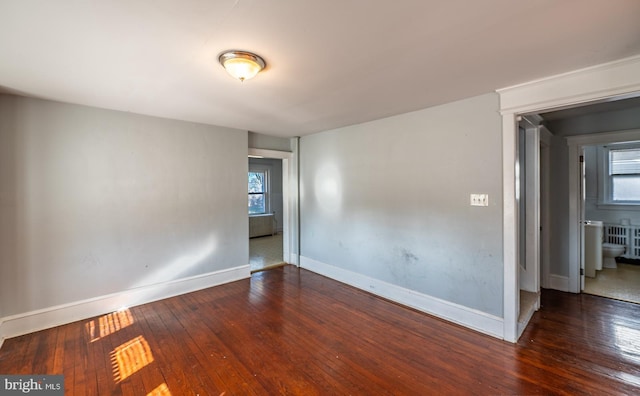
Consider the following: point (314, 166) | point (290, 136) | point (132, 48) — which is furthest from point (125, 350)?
point (290, 136)

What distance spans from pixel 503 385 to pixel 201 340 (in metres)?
2.54

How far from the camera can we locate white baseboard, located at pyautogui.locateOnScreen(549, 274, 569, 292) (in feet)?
11.9

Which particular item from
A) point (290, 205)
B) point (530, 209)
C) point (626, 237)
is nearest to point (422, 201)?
point (530, 209)

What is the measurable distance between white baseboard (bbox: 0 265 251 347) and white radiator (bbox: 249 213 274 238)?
136 inches

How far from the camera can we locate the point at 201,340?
253 centimetres

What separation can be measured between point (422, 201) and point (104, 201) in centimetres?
374

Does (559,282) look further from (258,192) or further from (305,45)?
(258,192)

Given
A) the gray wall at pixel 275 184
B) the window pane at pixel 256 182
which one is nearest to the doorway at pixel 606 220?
the gray wall at pixel 275 184

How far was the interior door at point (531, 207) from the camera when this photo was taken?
10.3 ft

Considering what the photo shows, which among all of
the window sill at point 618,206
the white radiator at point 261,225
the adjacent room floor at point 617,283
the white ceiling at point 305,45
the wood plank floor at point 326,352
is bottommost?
the wood plank floor at point 326,352

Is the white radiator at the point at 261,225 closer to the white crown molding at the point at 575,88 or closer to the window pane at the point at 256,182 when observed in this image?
the window pane at the point at 256,182

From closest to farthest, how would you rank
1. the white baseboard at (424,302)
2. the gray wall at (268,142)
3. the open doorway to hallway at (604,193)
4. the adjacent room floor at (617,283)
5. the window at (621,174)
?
the white baseboard at (424,302) → the open doorway to hallway at (604,193) → the adjacent room floor at (617,283) → the gray wall at (268,142) → the window at (621,174)

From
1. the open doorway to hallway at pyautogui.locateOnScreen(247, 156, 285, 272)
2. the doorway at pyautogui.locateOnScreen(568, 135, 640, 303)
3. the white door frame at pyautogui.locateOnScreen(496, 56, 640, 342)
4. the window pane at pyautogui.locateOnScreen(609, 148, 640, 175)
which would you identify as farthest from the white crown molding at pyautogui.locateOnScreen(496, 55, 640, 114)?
the open doorway to hallway at pyautogui.locateOnScreen(247, 156, 285, 272)

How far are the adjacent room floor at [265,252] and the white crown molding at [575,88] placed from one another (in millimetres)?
4280
